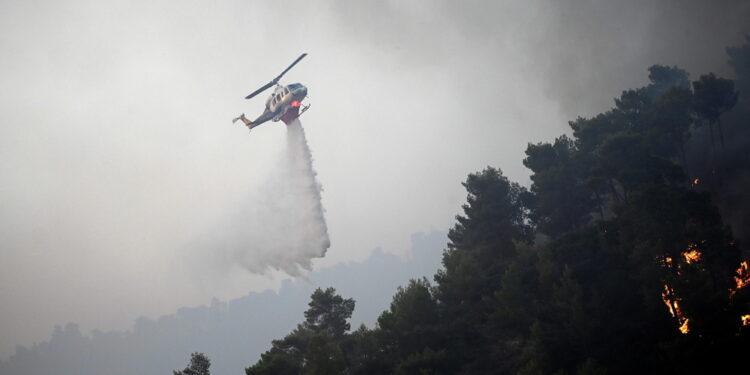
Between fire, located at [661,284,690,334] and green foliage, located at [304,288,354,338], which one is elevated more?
green foliage, located at [304,288,354,338]

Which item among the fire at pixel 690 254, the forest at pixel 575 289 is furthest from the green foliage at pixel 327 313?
the fire at pixel 690 254

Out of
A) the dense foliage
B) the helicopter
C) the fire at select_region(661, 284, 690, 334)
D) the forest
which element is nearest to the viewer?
the dense foliage

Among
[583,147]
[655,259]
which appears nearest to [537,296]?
[655,259]

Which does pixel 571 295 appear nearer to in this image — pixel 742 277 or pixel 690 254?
pixel 690 254

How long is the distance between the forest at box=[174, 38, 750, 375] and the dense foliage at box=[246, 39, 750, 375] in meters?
0.10

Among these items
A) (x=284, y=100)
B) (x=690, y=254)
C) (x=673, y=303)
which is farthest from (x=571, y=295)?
(x=284, y=100)

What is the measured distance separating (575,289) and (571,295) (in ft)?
2.19

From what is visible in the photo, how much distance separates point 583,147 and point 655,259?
20341mm

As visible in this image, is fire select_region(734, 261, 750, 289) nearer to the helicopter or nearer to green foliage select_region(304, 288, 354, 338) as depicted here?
green foliage select_region(304, 288, 354, 338)

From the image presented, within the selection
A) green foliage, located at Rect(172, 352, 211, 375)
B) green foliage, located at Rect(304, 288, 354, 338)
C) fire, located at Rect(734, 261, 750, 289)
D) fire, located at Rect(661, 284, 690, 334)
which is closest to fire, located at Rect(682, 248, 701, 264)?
fire, located at Rect(734, 261, 750, 289)

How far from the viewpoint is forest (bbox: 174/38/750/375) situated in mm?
25328

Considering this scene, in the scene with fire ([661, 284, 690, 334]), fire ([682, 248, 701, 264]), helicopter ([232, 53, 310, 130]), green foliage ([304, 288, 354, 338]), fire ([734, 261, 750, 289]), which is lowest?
fire ([661, 284, 690, 334])

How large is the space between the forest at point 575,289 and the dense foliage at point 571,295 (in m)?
0.10

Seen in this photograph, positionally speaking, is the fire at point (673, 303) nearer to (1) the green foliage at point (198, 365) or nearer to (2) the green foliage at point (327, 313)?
(2) the green foliage at point (327, 313)
